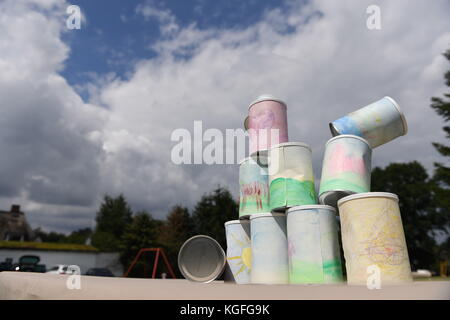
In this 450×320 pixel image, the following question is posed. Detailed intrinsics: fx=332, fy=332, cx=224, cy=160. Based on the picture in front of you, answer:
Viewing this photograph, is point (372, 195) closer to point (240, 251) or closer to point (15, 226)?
point (240, 251)

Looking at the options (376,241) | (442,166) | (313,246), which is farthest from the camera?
(442,166)

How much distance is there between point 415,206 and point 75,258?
130 feet

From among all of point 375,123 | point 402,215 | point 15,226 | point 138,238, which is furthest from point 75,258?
point 402,215

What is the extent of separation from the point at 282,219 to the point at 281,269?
0.87 meters

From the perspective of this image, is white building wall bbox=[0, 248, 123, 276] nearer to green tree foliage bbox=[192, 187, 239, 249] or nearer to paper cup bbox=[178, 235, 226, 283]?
green tree foliage bbox=[192, 187, 239, 249]

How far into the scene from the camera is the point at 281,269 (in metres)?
5.81

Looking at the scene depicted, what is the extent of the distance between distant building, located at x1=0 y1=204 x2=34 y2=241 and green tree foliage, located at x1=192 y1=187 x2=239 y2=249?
30.5m

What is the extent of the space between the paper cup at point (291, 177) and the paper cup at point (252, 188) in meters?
0.53

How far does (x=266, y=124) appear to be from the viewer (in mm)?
6863

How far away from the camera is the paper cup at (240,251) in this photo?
700 cm

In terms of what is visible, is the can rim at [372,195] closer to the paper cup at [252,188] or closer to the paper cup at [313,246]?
the paper cup at [313,246]
